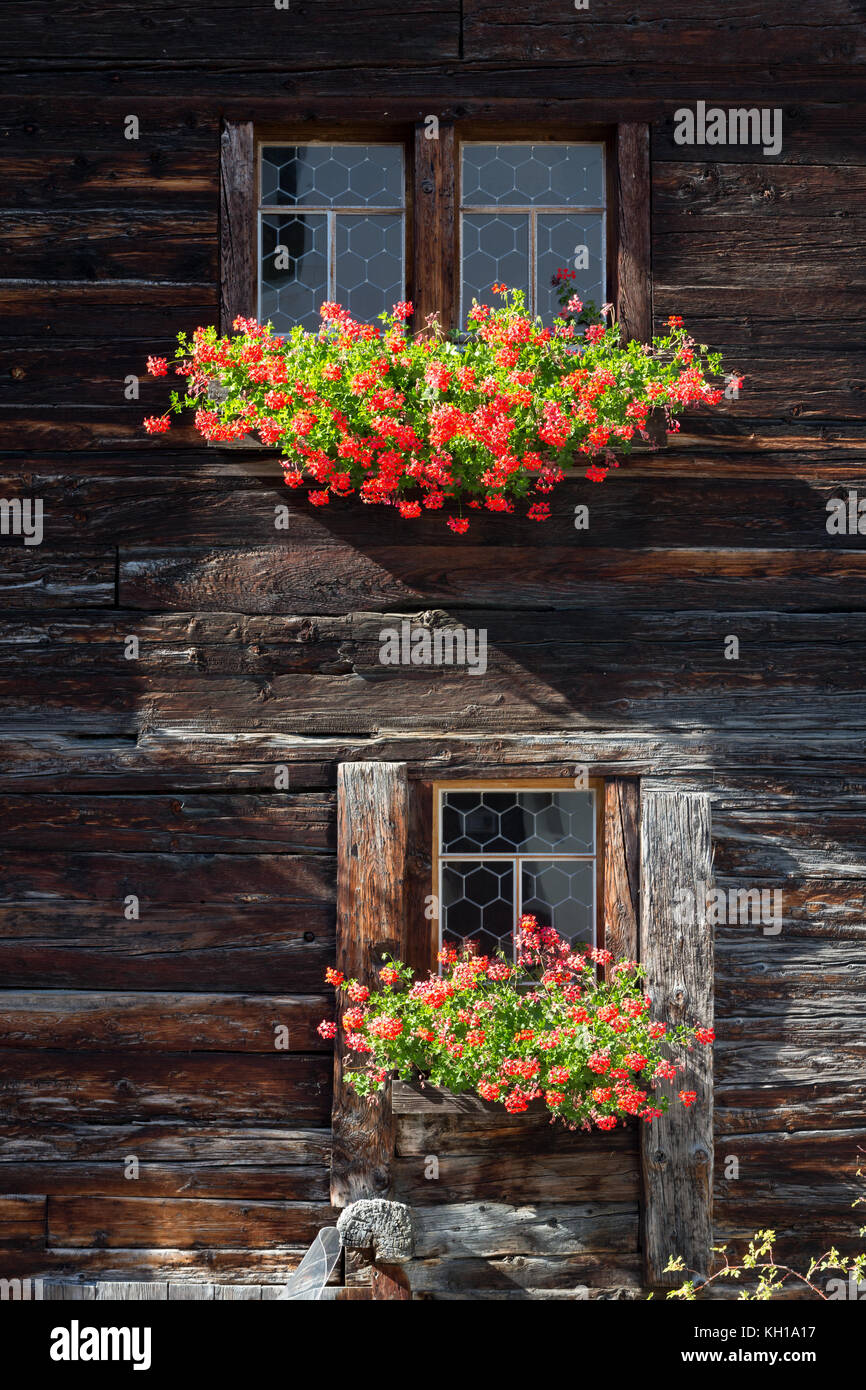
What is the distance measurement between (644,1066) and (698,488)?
2.57 meters

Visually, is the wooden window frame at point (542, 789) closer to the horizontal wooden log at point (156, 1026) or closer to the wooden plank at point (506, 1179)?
the horizontal wooden log at point (156, 1026)

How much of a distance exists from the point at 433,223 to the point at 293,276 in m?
0.71

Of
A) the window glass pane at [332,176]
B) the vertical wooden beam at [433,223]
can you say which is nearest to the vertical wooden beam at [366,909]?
the vertical wooden beam at [433,223]

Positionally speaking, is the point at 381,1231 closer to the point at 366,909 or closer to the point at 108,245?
the point at 366,909

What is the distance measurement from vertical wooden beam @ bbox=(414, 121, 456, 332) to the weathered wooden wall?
0.19m

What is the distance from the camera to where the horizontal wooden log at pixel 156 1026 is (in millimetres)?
4941

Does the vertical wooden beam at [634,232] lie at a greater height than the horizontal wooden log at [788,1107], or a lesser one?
greater

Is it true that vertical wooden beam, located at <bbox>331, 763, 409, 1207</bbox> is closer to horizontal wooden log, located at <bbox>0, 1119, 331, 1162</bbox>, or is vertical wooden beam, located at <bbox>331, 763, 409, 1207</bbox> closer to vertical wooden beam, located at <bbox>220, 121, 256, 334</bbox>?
horizontal wooden log, located at <bbox>0, 1119, 331, 1162</bbox>

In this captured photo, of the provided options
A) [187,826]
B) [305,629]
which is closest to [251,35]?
[305,629]

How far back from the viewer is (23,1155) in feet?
16.2

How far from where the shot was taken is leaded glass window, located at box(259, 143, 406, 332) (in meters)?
5.29

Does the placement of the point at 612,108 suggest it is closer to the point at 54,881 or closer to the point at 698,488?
the point at 698,488

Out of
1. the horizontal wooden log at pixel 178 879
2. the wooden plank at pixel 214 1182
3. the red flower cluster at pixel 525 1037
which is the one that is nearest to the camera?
the red flower cluster at pixel 525 1037

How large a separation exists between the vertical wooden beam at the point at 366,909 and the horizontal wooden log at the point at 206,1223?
0.70 ft
